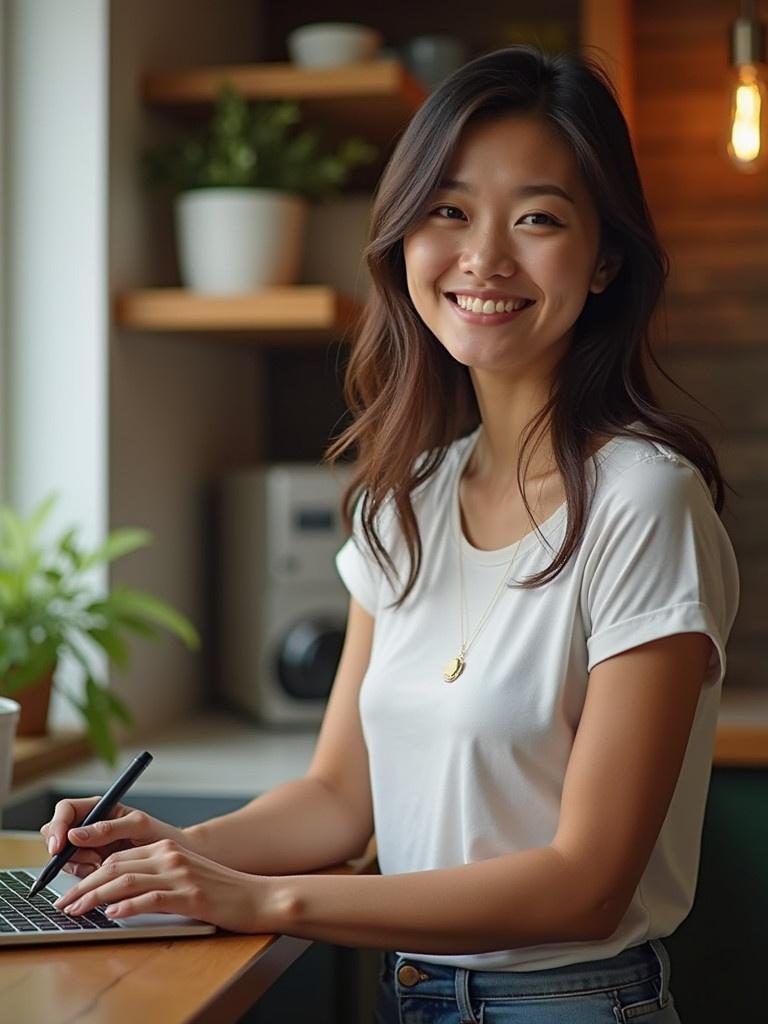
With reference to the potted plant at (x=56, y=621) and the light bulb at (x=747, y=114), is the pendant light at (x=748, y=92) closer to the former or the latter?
the light bulb at (x=747, y=114)

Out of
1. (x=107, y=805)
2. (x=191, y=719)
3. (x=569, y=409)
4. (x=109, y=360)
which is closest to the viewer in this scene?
(x=107, y=805)

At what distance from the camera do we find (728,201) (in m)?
2.78

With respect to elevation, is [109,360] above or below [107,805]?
above

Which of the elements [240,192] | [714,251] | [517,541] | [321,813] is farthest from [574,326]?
[714,251]

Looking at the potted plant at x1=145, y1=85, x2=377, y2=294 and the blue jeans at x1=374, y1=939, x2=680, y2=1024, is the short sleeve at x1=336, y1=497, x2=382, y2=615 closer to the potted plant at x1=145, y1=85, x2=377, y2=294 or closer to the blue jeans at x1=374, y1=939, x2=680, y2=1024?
the blue jeans at x1=374, y1=939, x2=680, y2=1024

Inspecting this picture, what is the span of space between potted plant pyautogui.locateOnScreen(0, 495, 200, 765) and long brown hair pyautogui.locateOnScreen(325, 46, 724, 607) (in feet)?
2.36

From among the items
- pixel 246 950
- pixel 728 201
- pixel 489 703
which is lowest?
pixel 246 950

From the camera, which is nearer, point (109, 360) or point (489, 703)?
point (489, 703)

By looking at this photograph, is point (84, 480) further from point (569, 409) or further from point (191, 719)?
point (569, 409)

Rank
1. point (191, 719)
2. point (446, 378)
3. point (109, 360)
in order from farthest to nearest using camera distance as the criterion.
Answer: point (191, 719) → point (109, 360) → point (446, 378)

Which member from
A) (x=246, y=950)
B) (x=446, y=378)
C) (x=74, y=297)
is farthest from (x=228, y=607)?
(x=246, y=950)

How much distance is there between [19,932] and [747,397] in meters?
1.91

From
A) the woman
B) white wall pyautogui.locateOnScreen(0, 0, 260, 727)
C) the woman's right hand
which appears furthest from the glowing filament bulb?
the woman's right hand

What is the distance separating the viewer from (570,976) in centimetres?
132
